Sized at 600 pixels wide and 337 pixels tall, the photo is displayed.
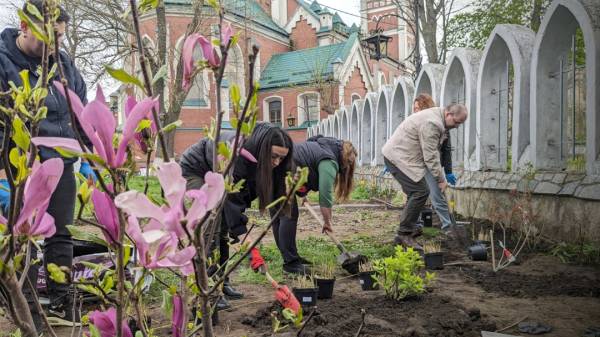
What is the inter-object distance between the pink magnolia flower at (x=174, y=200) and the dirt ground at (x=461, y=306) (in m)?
1.96

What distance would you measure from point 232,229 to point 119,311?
2.71 metres

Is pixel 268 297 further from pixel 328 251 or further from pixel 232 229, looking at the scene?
pixel 328 251

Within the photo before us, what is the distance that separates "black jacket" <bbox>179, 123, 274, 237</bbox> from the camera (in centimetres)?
299

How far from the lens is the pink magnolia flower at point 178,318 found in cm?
78

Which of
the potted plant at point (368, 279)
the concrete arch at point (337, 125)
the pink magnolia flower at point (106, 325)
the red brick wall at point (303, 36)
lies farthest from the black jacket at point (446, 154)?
the red brick wall at point (303, 36)

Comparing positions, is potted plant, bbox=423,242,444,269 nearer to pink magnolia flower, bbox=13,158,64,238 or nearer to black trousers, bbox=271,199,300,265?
black trousers, bbox=271,199,300,265

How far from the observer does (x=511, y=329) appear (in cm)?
254

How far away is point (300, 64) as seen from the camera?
29516mm

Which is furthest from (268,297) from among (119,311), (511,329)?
(119,311)

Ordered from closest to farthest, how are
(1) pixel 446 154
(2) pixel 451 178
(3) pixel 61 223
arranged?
1. (3) pixel 61 223
2. (1) pixel 446 154
3. (2) pixel 451 178

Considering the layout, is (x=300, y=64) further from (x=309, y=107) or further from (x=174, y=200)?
(x=174, y=200)

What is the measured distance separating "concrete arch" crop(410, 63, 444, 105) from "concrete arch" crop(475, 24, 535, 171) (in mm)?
1579

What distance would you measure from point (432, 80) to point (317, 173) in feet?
15.5

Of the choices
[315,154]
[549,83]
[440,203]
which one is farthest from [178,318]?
[549,83]
